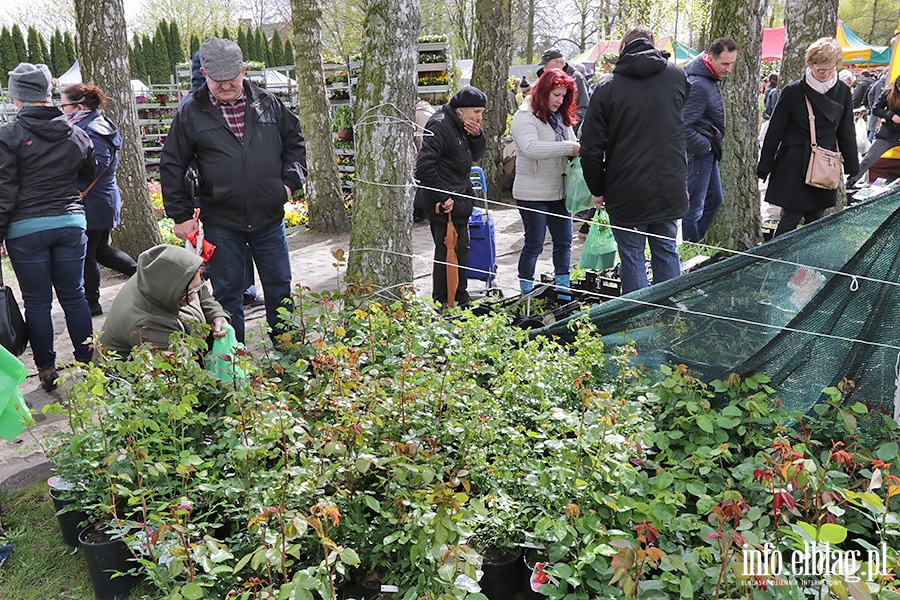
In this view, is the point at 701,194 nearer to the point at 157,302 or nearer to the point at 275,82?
the point at 157,302

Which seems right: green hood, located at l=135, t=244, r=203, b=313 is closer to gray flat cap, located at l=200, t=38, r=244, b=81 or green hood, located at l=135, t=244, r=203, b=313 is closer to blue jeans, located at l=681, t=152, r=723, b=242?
gray flat cap, located at l=200, t=38, r=244, b=81

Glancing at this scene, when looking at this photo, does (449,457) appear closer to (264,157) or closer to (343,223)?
(264,157)

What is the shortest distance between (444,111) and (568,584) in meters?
3.93

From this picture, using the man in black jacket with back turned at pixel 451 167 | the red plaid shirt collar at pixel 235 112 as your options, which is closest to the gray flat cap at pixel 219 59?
Answer: the red plaid shirt collar at pixel 235 112

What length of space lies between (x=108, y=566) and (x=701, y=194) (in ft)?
17.3

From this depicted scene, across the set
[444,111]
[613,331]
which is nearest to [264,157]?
[444,111]

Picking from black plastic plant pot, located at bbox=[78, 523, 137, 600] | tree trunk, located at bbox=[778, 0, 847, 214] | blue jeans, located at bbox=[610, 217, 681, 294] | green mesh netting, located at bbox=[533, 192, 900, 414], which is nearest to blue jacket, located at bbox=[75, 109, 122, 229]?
black plastic plant pot, located at bbox=[78, 523, 137, 600]

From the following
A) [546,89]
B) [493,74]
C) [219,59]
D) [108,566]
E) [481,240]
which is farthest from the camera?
[493,74]

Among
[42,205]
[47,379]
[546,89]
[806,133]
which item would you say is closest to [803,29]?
[806,133]

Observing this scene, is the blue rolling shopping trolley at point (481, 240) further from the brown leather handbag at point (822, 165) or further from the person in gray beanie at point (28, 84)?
the person in gray beanie at point (28, 84)

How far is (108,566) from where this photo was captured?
9.61 feet

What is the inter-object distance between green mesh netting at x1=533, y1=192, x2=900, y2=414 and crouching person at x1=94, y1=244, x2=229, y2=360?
7.52 ft

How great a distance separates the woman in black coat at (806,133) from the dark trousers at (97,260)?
535 centimetres

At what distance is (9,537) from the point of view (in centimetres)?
338
